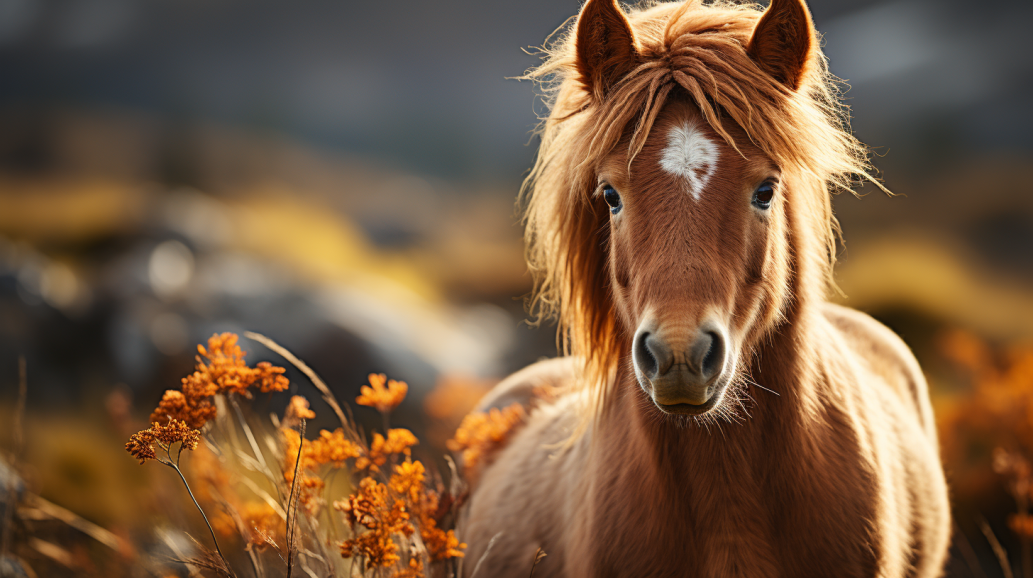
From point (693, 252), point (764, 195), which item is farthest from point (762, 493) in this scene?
point (764, 195)

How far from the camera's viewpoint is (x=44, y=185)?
12.4m

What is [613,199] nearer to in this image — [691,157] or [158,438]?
[691,157]

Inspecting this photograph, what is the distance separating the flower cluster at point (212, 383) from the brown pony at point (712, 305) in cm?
90

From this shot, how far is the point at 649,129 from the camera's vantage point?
1.64 meters

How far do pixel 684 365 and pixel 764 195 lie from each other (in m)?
0.68

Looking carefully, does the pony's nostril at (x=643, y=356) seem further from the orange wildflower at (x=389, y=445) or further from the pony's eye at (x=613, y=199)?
the orange wildflower at (x=389, y=445)

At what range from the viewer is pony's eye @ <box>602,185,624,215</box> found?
1739 millimetres

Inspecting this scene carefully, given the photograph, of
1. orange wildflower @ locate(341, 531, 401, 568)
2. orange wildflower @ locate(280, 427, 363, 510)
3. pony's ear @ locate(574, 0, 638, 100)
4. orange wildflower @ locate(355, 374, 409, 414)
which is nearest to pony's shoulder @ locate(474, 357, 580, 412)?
orange wildflower @ locate(355, 374, 409, 414)

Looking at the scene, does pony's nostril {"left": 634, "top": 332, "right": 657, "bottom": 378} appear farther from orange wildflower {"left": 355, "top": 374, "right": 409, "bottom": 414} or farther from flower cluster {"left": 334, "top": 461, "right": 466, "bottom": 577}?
orange wildflower {"left": 355, "top": 374, "right": 409, "bottom": 414}

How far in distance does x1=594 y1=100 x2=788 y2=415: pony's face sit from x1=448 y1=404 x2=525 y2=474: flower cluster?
1102 mm

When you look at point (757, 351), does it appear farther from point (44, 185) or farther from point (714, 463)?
point (44, 185)

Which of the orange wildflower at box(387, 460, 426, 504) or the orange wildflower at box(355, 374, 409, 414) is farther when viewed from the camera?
the orange wildflower at box(355, 374, 409, 414)

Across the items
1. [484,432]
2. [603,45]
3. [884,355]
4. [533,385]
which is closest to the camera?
[603,45]

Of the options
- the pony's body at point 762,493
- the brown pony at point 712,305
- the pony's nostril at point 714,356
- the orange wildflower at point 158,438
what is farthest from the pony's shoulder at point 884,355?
the orange wildflower at point 158,438
